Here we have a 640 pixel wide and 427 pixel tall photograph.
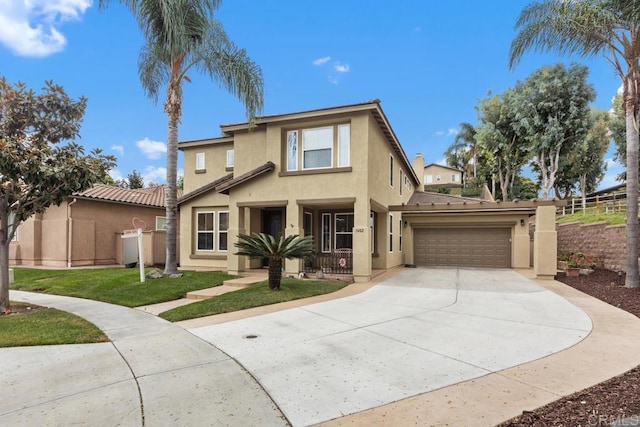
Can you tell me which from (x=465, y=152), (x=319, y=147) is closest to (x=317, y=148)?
(x=319, y=147)

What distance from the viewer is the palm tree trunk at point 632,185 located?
11.3 m

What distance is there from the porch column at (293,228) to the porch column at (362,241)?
85.5 inches

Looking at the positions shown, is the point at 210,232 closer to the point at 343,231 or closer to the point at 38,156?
the point at 343,231

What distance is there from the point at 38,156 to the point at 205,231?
27.9 ft

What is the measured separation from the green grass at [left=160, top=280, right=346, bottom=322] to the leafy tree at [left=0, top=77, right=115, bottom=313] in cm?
386

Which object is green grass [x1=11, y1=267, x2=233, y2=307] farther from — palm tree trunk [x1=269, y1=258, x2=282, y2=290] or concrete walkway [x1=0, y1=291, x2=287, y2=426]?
concrete walkway [x1=0, y1=291, x2=287, y2=426]

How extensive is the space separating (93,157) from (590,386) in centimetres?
1058

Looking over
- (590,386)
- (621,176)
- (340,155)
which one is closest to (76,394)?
(590,386)

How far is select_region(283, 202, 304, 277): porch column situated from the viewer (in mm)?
13375

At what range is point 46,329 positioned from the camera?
6723mm

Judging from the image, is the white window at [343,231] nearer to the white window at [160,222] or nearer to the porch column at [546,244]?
the porch column at [546,244]

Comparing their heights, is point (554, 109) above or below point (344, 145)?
above

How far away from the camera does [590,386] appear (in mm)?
4094


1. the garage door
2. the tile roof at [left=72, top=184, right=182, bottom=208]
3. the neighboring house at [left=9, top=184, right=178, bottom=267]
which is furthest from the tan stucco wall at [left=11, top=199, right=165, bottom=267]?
the garage door
